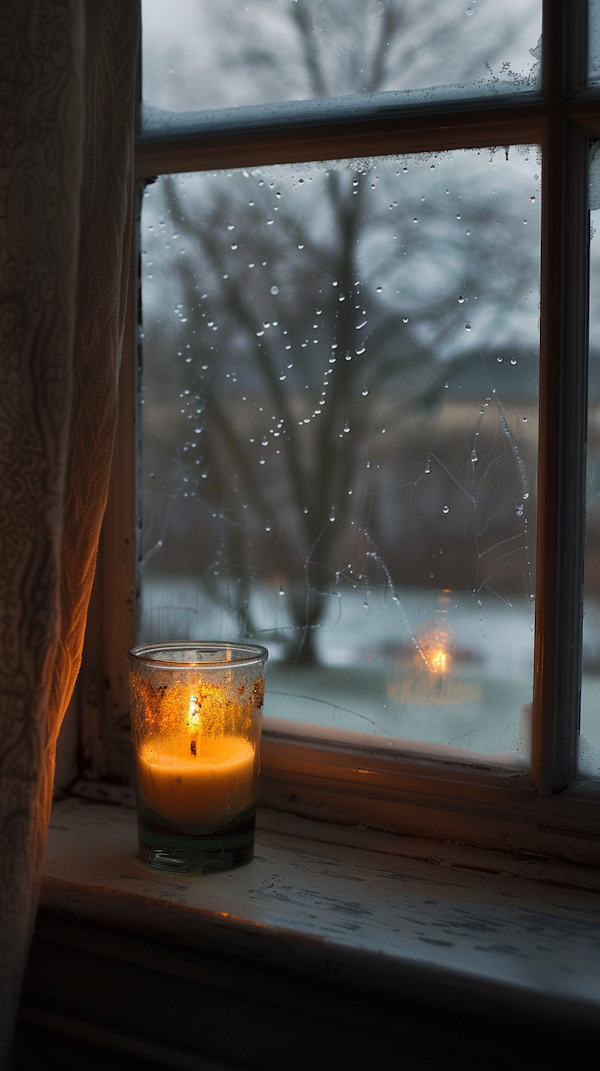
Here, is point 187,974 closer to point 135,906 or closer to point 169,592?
point 135,906

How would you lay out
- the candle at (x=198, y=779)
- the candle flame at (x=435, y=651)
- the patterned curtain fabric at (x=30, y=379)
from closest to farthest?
the patterned curtain fabric at (x=30, y=379)
the candle at (x=198, y=779)
the candle flame at (x=435, y=651)

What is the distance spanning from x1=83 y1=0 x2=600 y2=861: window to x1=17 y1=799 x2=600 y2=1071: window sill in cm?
7

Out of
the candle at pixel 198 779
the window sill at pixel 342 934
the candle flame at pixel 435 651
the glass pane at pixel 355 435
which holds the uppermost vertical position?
the glass pane at pixel 355 435

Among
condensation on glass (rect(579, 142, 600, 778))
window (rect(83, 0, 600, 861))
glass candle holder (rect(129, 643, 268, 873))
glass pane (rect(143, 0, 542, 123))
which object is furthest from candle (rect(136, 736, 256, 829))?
glass pane (rect(143, 0, 542, 123))

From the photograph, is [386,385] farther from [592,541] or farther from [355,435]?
[592,541]

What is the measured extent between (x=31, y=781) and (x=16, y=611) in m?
0.13

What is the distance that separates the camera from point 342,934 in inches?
26.1

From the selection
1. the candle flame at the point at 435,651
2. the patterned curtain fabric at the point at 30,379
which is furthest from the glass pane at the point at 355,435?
the patterned curtain fabric at the point at 30,379

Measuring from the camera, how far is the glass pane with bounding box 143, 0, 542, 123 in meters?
0.80

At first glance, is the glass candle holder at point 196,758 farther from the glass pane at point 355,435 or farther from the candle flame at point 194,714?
the glass pane at point 355,435

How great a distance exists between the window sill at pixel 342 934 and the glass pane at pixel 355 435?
0.14 metres

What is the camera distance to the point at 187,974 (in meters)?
0.70

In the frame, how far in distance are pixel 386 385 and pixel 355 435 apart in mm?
65

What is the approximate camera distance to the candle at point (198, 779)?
74 centimetres
